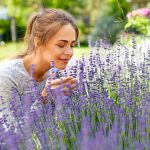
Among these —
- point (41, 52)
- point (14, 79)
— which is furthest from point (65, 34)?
point (14, 79)

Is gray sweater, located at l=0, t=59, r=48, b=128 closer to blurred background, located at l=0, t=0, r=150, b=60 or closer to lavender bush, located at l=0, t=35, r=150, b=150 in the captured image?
lavender bush, located at l=0, t=35, r=150, b=150

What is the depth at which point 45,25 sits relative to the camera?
3117mm

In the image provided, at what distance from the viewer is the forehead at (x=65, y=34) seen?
2.94m

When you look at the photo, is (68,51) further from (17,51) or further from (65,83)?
(17,51)

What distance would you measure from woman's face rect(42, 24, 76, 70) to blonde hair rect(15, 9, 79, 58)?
0.13 feet

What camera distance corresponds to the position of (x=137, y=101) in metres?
2.43

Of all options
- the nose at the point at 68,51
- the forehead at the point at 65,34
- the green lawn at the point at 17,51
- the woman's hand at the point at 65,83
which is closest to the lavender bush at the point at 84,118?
the woman's hand at the point at 65,83

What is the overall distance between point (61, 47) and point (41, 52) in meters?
0.19

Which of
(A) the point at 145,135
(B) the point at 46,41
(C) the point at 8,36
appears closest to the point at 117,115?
(A) the point at 145,135

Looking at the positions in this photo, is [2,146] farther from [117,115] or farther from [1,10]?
[1,10]

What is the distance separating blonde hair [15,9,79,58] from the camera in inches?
118

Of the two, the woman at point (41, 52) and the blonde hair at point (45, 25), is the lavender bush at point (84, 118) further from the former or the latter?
the blonde hair at point (45, 25)

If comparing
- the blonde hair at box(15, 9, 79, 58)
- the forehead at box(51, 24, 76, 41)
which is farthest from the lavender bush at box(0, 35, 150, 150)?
the blonde hair at box(15, 9, 79, 58)

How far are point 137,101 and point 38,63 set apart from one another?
34.7 inches
